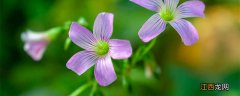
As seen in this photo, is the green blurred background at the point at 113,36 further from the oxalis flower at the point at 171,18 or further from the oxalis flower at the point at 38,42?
the oxalis flower at the point at 171,18

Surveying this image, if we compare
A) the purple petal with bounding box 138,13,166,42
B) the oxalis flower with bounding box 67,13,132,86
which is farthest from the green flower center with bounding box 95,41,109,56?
the purple petal with bounding box 138,13,166,42

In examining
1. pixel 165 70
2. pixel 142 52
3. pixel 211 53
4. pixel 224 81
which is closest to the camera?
pixel 142 52

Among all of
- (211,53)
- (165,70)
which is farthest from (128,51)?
(211,53)

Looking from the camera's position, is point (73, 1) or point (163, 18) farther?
point (73, 1)

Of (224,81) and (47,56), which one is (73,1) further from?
Answer: (224,81)

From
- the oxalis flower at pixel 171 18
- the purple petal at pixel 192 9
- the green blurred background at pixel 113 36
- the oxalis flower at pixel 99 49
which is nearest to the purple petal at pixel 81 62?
the oxalis flower at pixel 99 49

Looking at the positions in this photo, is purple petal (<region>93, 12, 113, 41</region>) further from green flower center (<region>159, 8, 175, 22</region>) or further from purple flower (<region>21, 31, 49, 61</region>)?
purple flower (<region>21, 31, 49, 61</region>)
